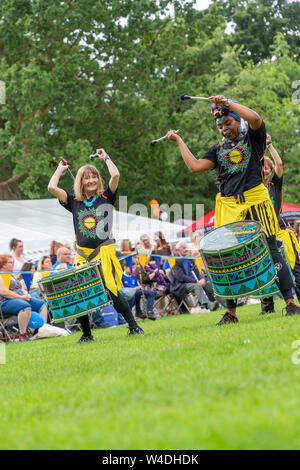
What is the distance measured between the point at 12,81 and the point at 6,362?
19.9 m

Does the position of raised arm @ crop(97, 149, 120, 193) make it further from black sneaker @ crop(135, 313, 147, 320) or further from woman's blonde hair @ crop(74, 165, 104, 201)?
black sneaker @ crop(135, 313, 147, 320)

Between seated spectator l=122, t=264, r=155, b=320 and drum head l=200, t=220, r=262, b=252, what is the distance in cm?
817

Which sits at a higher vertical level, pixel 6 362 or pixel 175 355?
pixel 175 355

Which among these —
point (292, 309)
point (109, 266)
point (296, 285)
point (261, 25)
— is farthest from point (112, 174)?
point (261, 25)

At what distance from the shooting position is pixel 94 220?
8.20 m

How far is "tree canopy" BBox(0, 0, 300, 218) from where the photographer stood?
2686cm

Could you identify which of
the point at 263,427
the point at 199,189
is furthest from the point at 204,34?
the point at 263,427

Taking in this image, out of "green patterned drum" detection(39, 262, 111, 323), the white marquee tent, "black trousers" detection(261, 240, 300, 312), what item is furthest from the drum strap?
the white marquee tent

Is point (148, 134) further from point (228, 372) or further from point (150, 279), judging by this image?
point (228, 372)

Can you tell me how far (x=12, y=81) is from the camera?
25672 mm

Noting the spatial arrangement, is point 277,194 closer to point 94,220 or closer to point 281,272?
point 281,272

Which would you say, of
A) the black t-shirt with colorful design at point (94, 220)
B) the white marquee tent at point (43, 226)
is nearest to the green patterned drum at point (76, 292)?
the black t-shirt with colorful design at point (94, 220)

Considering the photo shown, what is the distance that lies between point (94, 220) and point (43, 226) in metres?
14.9
